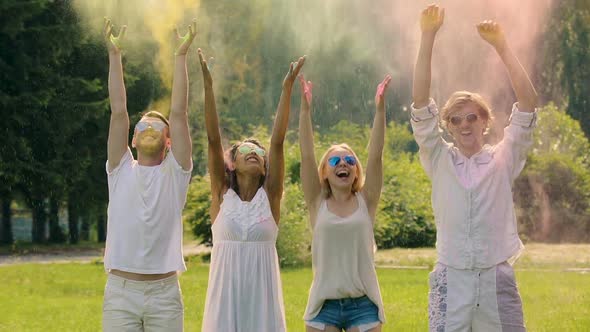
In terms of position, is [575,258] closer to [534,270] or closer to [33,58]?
[534,270]

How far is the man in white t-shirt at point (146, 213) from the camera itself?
564cm

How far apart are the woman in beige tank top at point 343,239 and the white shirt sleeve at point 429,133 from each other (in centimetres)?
51

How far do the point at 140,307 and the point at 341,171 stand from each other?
1.41m

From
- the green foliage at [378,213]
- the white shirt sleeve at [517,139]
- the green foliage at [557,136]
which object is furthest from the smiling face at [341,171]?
the green foliage at [557,136]

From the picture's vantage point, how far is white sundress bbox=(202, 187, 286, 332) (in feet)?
19.4

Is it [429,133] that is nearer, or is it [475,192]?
[475,192]

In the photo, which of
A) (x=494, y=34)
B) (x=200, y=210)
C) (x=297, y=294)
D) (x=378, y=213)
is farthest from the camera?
(x=378, y=213)

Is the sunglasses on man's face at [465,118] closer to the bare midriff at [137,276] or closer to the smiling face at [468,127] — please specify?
the smiling face at [468,127]

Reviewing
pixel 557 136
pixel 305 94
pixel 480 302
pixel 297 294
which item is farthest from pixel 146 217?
pixel 557 136

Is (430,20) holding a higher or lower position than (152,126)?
higher

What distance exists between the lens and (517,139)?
5406mm

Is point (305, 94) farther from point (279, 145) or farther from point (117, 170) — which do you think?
point (117, 170)

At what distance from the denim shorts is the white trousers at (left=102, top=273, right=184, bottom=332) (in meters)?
0.80

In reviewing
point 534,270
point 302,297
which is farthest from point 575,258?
point 302,297
